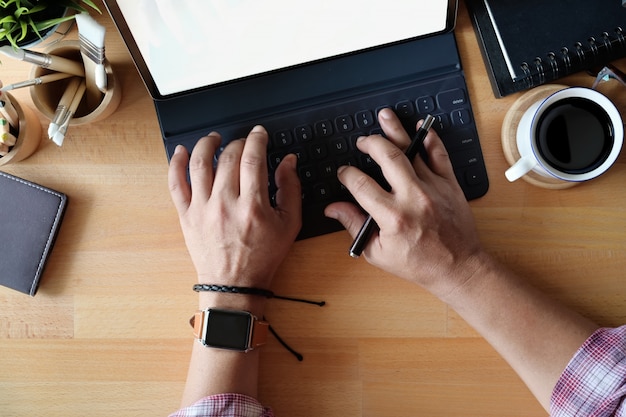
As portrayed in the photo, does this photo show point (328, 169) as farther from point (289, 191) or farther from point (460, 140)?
point (460, 140)

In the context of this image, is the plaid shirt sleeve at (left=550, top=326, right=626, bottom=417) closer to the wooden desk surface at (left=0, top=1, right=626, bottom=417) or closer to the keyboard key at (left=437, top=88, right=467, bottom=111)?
the wooden desk surface at (left=0, top=1, right=626, bottom=417)

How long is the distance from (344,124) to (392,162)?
10 cm

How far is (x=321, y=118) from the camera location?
0.73m

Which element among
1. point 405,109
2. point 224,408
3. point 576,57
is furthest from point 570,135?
point 224,408

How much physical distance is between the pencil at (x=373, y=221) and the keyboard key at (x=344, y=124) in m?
0.08

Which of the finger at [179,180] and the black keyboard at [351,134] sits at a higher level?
the black keyboard at [351,134]

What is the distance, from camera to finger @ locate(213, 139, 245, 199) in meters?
0.69

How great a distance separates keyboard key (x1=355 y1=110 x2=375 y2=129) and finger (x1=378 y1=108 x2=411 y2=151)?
2 cm

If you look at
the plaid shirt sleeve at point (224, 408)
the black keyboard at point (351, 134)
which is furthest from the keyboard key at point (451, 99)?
the plaid shirt sleeve at point (224, 408)

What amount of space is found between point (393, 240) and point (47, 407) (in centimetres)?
50

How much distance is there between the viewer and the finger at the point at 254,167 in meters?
0.68

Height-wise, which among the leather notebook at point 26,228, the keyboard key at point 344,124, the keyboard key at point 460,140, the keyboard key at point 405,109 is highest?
the keyboard key at point 405,109

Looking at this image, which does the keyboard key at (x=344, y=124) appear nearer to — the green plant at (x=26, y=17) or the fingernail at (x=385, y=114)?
the fingernail at (x=385, y=114)

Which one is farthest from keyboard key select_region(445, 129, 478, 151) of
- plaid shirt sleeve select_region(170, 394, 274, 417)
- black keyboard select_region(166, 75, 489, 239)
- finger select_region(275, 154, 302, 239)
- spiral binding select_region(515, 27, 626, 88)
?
plaid shirt sleeve select_region(170, 394, 274, 417)
